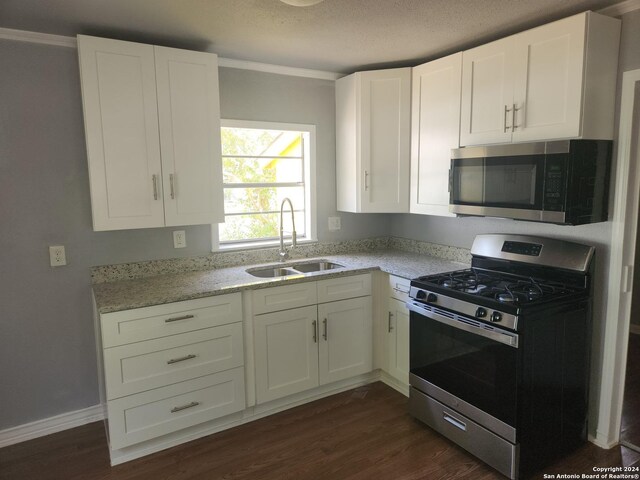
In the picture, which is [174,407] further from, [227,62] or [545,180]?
[545,180]

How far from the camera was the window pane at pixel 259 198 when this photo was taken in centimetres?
315

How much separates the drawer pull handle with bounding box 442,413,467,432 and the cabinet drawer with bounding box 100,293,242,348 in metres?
1.30

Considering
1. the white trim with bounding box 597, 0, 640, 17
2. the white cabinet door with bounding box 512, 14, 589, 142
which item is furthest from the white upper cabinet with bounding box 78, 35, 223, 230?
the white trim with bounding box 597, 0, 640, 17

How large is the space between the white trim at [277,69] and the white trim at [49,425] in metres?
2.40

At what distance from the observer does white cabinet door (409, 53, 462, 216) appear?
2725mm

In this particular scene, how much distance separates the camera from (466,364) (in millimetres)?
2277

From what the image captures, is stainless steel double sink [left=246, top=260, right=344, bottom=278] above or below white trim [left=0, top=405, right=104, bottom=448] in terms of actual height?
above

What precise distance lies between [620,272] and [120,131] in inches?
108

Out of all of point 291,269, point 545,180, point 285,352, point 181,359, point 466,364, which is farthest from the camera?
point 291,269

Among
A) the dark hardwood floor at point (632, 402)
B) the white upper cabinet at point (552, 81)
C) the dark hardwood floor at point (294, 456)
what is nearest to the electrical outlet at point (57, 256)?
the dark hardwood floor at point (294, 456)

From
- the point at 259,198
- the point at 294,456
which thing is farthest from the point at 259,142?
the point at 294,456

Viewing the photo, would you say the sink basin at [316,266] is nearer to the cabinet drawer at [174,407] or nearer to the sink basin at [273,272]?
the sink basin at [273,272]

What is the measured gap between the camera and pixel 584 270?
2246 mm

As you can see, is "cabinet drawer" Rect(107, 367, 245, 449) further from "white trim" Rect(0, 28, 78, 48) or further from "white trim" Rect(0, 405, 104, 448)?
"white trim" Rect(0, 28, 78, 48)
